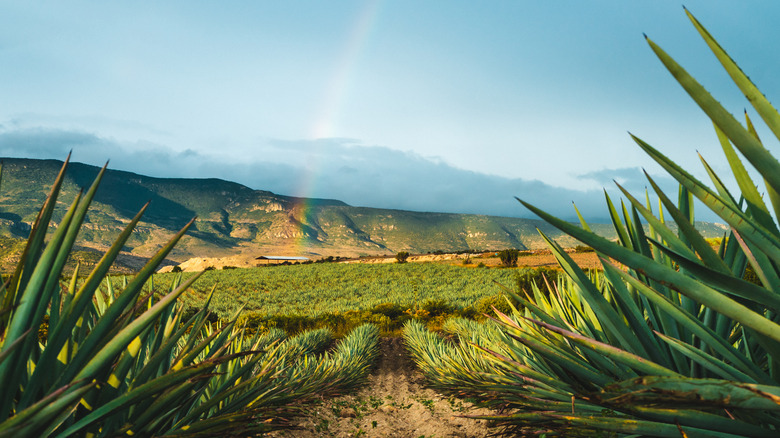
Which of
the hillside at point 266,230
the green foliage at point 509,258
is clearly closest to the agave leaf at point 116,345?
the green foliage at point 509,258

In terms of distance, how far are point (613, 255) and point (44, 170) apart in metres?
240

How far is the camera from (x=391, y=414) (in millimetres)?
5746

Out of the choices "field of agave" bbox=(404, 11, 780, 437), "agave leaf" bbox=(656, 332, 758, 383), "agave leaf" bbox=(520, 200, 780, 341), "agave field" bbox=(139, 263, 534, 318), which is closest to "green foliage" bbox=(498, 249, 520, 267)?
"agave field" bbox=(139, 263, 534, 318)

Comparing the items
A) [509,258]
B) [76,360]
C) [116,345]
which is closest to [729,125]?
[116,345]

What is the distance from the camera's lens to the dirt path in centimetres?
461

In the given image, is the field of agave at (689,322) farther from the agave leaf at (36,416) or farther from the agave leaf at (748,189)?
Answer: the agave leaf at (36,416)

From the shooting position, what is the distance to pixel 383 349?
1003 cm

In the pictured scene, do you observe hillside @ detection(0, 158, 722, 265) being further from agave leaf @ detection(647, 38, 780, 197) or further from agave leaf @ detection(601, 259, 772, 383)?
agave leaf @ detection(647, 38, 780, 197)

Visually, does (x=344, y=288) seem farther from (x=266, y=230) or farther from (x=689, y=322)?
(x=266, y=230)

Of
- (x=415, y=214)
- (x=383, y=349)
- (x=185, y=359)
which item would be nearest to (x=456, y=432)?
(x=185, y=359)

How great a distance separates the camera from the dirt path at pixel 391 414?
4.61 meters

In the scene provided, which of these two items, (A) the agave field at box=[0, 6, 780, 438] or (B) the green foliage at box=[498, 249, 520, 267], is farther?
(B) the green foliage at box=[498, 249, 520, 267]

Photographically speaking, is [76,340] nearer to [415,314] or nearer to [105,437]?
[105,437]

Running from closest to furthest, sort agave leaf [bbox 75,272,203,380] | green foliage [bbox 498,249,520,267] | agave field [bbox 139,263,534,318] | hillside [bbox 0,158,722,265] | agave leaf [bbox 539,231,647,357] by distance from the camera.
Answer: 1. agave leaf [bbox 75,272,203,380]
2. agave leaf [bbox 539,231,647,357]
3. agave field [bbox 139,263,534,318]
4. green foliage [bbox 498,249,520,267]
5. hillside [bbox 0,158,722,265]
